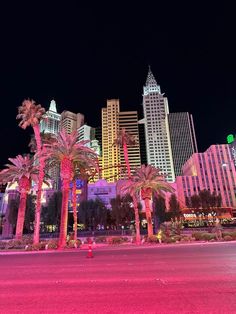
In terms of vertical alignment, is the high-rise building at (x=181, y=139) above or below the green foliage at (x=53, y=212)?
above

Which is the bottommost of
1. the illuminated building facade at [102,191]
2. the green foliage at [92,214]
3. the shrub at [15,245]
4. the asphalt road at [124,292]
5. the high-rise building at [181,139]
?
the asphalt road at [124,292]

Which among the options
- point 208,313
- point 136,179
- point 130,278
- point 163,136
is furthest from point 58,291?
point 163,136

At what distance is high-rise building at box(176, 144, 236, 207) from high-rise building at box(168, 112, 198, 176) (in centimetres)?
5171

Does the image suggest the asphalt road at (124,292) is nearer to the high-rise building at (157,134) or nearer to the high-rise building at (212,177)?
the high-rise building at (212,177)

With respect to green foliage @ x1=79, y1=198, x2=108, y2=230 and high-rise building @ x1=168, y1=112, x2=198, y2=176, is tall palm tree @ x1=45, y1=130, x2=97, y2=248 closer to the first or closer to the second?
green foliage @ x1=79, y1=198, x2=108, y2=230

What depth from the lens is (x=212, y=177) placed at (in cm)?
12700

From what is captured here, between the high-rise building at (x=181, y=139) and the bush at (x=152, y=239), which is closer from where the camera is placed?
the bush at (x=152, y=239)

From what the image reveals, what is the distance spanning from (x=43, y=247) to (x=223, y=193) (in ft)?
379

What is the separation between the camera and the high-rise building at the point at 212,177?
12381 centimetres

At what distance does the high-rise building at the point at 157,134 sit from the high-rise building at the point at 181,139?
146 inches

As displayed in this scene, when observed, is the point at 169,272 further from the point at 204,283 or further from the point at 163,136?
the point at 163,136

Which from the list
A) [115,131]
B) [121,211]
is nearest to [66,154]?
[121,211]

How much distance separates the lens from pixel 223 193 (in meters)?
124

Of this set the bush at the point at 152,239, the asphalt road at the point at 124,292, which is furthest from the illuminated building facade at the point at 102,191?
the asphalt road at the point at 124,292
